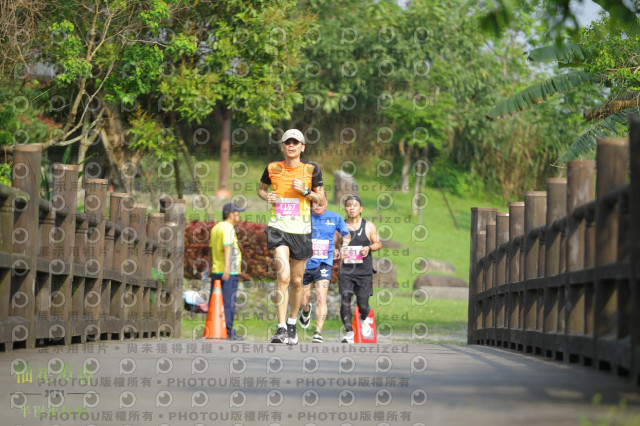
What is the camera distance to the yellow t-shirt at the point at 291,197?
11.5m

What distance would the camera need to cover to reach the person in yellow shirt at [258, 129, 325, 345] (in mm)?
11445

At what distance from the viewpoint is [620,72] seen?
18.2 m

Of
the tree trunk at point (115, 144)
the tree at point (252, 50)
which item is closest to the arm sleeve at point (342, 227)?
the tree at point (252, 50)

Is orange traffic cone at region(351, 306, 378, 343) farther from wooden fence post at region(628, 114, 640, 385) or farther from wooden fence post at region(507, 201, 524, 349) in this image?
wooden fence post at region(628, 114, 640, 385)

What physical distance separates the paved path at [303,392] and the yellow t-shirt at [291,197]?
12.2 ft

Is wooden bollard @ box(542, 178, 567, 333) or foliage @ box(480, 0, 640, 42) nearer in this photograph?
foliage @ box(480, 0, 640, 42)

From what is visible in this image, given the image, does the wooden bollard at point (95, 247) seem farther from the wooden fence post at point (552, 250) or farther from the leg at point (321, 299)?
the wooden fence post at point (552, 250)

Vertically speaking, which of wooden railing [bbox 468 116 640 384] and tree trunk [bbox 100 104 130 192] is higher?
tree trunk [bbox 100 104 130 192]

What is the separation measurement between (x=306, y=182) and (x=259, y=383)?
561 centimetres

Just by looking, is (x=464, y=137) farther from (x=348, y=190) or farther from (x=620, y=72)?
(x=620, y=72)

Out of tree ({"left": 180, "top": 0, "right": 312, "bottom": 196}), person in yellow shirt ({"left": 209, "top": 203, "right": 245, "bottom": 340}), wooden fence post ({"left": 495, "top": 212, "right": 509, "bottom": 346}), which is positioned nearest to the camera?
wooden fence post ({"left": 495, "top": 212, "right": 509, "bottom": 346})

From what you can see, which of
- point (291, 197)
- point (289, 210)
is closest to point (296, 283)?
point (289, 210)

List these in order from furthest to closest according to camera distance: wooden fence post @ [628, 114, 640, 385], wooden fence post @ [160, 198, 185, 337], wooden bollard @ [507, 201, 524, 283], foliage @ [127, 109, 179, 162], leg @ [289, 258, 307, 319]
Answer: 1. foliage @ [127, 109, 179, 162]
2. wooden fence post @ [160, 198, 185, 337]
3. leg @ [289, 258, 307, 319]
4. wooden bollard @ [507, 201, 524, 283]
5. wooden fence post @ [628, 114, 640, 385]

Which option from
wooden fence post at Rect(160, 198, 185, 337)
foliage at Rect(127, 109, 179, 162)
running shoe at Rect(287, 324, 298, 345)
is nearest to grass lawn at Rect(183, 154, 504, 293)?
foliage at Rect(127, 109, 179, 162)
